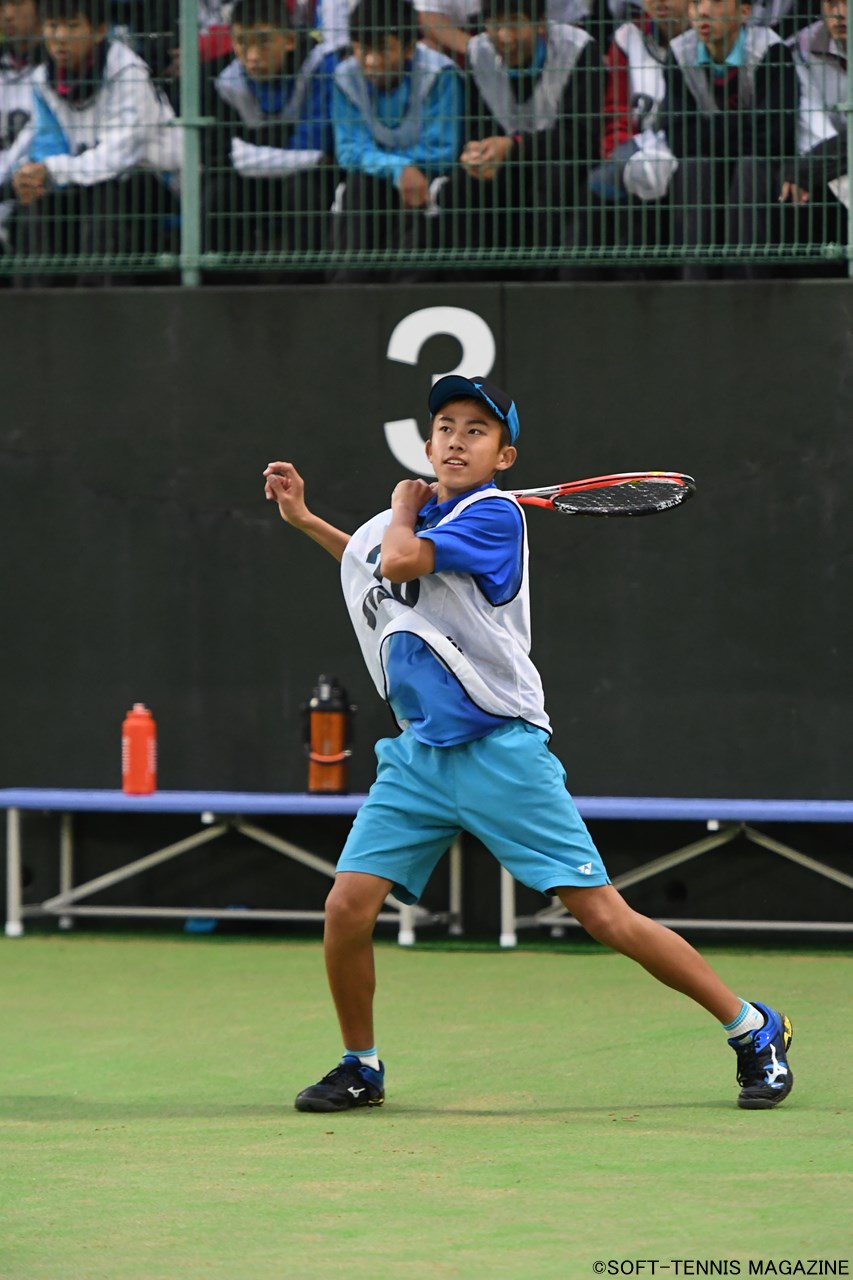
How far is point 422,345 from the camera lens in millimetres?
8852

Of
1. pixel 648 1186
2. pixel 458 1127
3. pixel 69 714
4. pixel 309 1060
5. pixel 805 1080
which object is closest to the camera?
pixel 648 1186

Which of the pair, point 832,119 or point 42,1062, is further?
point 832,119

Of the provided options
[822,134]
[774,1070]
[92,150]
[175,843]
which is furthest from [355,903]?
[92,150]

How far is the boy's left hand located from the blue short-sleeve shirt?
0.20 feet

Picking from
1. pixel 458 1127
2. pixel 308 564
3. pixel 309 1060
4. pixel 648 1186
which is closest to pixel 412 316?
pixel 308 564

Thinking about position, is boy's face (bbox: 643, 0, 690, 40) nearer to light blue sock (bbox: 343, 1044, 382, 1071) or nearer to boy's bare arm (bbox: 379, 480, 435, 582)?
boy's bare arm (bbox: 379, 480, 435, 582)

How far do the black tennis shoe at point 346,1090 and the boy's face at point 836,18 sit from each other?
5145mm

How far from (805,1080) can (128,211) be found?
17.6 feet

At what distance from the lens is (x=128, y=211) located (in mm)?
9383

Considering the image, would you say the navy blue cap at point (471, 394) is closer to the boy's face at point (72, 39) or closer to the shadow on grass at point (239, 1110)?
the shadow on grass at point (239, 1110)

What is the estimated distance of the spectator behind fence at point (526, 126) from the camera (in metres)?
8.83

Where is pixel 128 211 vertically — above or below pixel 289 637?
above

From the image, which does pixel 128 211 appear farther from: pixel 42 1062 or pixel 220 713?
pixel 42 1062

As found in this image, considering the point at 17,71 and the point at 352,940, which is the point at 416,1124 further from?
the point at 17,71
